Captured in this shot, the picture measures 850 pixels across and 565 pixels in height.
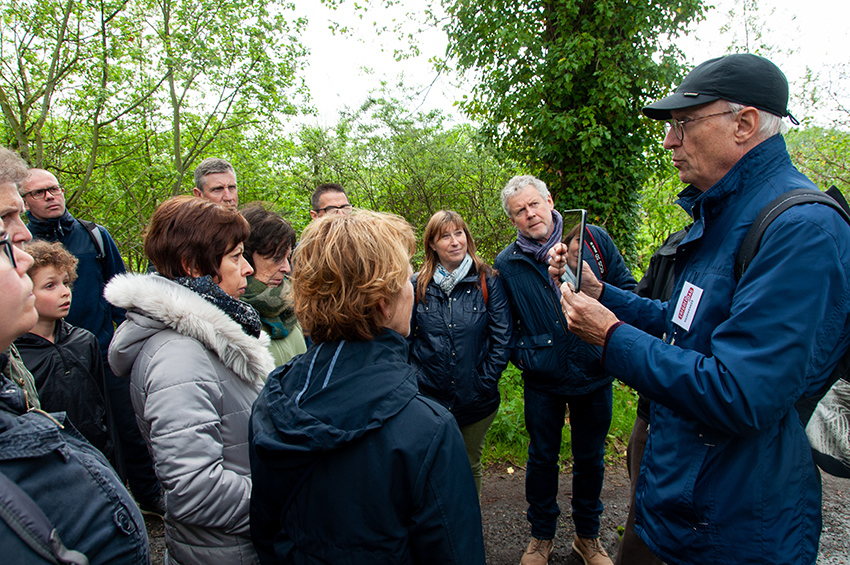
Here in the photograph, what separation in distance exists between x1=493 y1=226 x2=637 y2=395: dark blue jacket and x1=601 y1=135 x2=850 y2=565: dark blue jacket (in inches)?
49.5

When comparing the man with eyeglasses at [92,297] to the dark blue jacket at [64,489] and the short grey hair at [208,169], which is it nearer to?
the short grey hair at [208,169]

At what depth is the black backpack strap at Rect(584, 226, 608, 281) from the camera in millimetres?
3043

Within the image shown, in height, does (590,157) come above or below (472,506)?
above

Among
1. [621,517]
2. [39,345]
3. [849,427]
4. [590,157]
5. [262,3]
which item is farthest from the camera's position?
[262,3]

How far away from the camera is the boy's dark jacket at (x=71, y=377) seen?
262 centimetres

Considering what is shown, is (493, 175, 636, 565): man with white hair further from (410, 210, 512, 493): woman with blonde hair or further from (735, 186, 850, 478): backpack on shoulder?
(735, 186, 850, 478): backpack on shoulder

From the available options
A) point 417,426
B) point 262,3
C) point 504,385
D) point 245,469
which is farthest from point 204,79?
point 417,426

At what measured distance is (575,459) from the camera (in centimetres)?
314

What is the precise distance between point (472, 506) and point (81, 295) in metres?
3.53

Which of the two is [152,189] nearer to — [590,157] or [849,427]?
[590,157]

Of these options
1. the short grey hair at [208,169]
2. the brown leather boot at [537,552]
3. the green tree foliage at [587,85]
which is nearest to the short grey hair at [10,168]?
the short grey hair at [208,169]

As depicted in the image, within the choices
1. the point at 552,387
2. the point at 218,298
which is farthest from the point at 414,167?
the point at 218,298

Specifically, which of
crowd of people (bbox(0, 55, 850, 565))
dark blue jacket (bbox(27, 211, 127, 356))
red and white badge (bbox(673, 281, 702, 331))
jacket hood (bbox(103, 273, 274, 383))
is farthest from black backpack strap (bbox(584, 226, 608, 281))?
dark blue jacket (bbox(27, 211, 127, 356))

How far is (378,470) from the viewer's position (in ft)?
3.92
